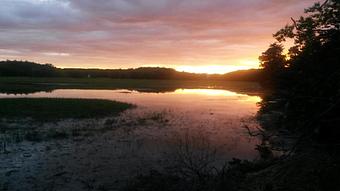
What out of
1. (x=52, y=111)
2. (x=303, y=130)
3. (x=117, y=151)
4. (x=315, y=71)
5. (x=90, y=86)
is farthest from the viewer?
(x=90, y=86)

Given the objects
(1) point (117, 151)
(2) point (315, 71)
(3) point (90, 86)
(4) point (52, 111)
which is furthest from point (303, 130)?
(3) point (90, 86)

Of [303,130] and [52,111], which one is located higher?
[303,130]

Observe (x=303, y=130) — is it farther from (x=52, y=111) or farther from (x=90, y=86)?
(x=90, y=86)

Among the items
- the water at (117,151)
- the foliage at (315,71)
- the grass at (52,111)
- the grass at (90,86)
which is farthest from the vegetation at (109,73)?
the foliage at (315,71)

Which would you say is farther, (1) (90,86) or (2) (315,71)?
(1) (90,86)

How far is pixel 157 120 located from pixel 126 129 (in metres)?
4.89

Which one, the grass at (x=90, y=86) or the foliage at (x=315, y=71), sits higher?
the foliage at (x=315, y=71)

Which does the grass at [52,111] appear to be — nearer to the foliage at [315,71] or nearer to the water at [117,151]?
the water at [117,151]

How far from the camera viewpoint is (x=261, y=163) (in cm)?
1341

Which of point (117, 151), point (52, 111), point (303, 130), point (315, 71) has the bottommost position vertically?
point (117, 151)

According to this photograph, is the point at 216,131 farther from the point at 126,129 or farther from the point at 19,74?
the point at 19,74

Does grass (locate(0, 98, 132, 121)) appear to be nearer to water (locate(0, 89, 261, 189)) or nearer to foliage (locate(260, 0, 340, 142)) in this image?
water (locate(0, 89, 261, 189))

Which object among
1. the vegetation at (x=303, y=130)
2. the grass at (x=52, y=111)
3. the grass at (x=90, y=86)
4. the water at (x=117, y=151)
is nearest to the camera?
the vegetation at (x=303, y=130)

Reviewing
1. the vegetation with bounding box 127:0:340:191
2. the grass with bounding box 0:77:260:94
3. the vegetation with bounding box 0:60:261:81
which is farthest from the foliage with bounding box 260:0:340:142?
the vegetation with bounding box 0:60:261:81
